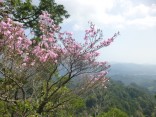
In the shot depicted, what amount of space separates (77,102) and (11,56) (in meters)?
18.7

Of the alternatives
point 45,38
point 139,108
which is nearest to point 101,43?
point 45,38

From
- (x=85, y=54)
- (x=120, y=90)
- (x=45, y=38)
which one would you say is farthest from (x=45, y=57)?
(x=120, y=90)

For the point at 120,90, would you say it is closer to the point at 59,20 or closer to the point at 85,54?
→ the point at 59,20

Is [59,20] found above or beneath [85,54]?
above

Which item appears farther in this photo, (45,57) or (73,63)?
(73,63)

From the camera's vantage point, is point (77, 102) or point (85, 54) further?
point (77, 102)

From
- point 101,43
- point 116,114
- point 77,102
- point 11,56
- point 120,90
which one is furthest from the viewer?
point 120,90

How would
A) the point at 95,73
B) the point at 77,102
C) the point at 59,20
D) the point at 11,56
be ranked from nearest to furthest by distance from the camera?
1. the point at 11,56
2. the point at 95,73
3. the point at 59,20
4. the point at 77,102

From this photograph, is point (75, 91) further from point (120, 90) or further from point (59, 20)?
point (120, 90)

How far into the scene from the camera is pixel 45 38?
990 centimetres

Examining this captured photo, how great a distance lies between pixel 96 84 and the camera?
10961 millimetres

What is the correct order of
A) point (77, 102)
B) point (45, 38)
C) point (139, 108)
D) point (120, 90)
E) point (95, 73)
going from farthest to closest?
1. point (120, 90)
2. point (139, 108)
3. point (77, 102)
4. point (95, 73)
5. point (45, 38)

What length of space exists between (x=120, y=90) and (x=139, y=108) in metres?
34.7

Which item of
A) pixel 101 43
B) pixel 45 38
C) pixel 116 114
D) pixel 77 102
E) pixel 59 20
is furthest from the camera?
pixel 116 114
